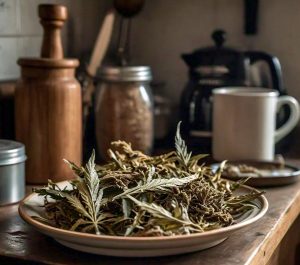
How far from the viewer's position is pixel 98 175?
686mm

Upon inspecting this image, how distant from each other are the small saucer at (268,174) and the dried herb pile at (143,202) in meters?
0.19

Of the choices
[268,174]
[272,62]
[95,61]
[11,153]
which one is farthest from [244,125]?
[11,153]

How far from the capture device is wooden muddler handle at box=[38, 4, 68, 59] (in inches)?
36.2

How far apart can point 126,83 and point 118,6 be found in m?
0.31

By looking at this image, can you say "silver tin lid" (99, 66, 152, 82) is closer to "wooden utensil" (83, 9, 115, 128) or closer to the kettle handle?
"wooden utensil" (83, 9, 115, 128)

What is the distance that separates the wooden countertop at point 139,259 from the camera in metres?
0.59

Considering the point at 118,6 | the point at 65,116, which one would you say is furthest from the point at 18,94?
the point at 118,6

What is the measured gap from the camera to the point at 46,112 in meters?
0.90

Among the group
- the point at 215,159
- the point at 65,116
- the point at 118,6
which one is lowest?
the point at 215,159

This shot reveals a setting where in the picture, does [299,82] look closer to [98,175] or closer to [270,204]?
[270,204]

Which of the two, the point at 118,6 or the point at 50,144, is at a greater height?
the point at 118,6

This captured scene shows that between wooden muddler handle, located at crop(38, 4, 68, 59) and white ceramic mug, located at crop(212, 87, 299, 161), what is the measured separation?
0.30 meters

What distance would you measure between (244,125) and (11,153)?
1.43 ft

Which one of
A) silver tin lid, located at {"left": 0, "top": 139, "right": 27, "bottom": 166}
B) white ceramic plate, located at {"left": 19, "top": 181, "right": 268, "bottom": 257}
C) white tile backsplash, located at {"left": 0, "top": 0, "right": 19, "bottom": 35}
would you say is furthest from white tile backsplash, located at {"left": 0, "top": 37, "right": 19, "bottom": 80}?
white ceramic plate, located at {"left": 19, "top": 181, "right": 268, "bottom": 257}
